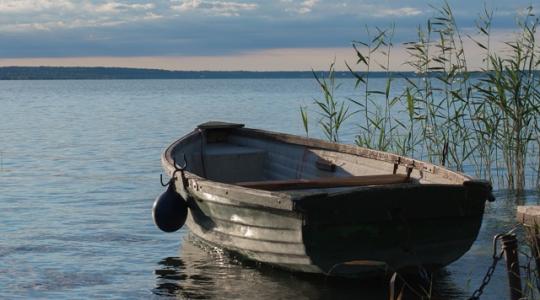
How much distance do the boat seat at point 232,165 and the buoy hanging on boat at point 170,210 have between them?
9.52ft

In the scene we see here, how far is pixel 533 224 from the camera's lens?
6668mm

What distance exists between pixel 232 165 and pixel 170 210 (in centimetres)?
315

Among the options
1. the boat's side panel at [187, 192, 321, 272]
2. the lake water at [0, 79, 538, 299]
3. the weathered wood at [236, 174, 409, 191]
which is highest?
the weathered wood at [236, 174, 409, 191]

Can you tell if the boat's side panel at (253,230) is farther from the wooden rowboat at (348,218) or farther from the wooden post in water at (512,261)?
the wooden post in water at (512,261)

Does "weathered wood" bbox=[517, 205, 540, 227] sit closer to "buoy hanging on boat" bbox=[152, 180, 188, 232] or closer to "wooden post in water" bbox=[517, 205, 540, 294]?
"wooden post in water" bbox=[517, 205, 540, 294]

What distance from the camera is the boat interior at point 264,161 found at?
1055cm

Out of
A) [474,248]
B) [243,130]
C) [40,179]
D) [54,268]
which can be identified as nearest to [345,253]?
[474,248]

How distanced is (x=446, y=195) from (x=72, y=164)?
16.4m

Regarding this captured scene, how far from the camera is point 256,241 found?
28.7 feet

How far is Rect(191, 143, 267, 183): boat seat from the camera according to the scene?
12.8 m

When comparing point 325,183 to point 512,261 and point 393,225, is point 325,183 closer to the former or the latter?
point 393,225

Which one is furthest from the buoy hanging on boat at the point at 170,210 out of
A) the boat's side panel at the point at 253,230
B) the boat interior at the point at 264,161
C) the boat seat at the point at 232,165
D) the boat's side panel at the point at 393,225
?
the boat seat at the point at 232,165

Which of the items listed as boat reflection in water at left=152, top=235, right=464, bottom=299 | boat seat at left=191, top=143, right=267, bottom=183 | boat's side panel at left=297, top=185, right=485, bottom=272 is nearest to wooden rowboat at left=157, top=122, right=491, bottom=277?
boat's side panel at left=297, top=185, right=485, bottom=272

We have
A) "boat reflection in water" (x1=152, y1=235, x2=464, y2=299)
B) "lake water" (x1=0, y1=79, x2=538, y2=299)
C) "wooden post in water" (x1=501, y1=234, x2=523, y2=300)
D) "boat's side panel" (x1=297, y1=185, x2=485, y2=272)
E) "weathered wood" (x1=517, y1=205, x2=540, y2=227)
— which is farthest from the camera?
"lake water" (x1=0, y1=79, x2=538, y2=299)
